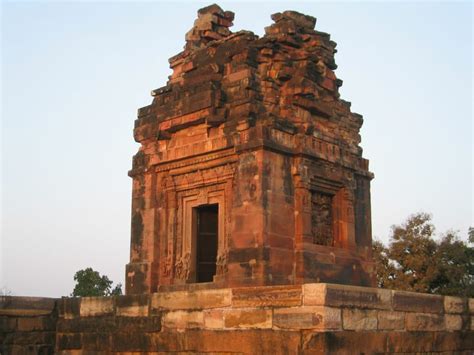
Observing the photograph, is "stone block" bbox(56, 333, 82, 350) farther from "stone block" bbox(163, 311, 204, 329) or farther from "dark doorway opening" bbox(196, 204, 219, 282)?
"dark doorway opening" bbox(196, 204, 219, 282)

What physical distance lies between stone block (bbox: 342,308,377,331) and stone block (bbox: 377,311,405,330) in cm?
12

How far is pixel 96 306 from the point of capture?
11.3 metres

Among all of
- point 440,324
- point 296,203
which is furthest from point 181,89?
point 440,324

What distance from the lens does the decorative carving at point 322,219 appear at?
12.5m

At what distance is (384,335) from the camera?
8766 mm

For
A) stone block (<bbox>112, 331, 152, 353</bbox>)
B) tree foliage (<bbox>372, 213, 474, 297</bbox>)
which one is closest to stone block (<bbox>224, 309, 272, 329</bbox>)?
stone block (<bbox>112, 331, 152, 353</bbox>)

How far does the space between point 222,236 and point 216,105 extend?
8.22ft

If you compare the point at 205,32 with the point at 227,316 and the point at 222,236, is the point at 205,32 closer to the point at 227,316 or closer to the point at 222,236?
the point at 222,236

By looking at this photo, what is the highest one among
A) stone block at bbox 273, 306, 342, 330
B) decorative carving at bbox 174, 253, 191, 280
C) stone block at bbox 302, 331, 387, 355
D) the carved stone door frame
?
the carved stone door frame

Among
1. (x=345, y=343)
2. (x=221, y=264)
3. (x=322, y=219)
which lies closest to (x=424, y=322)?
(x=345, y=343)

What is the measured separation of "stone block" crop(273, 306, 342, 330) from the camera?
791cm

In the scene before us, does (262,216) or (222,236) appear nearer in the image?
(262,216)

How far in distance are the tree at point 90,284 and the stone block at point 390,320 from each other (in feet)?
97.4

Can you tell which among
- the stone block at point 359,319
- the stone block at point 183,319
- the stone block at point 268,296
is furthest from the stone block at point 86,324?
the stone block at point 359,319
